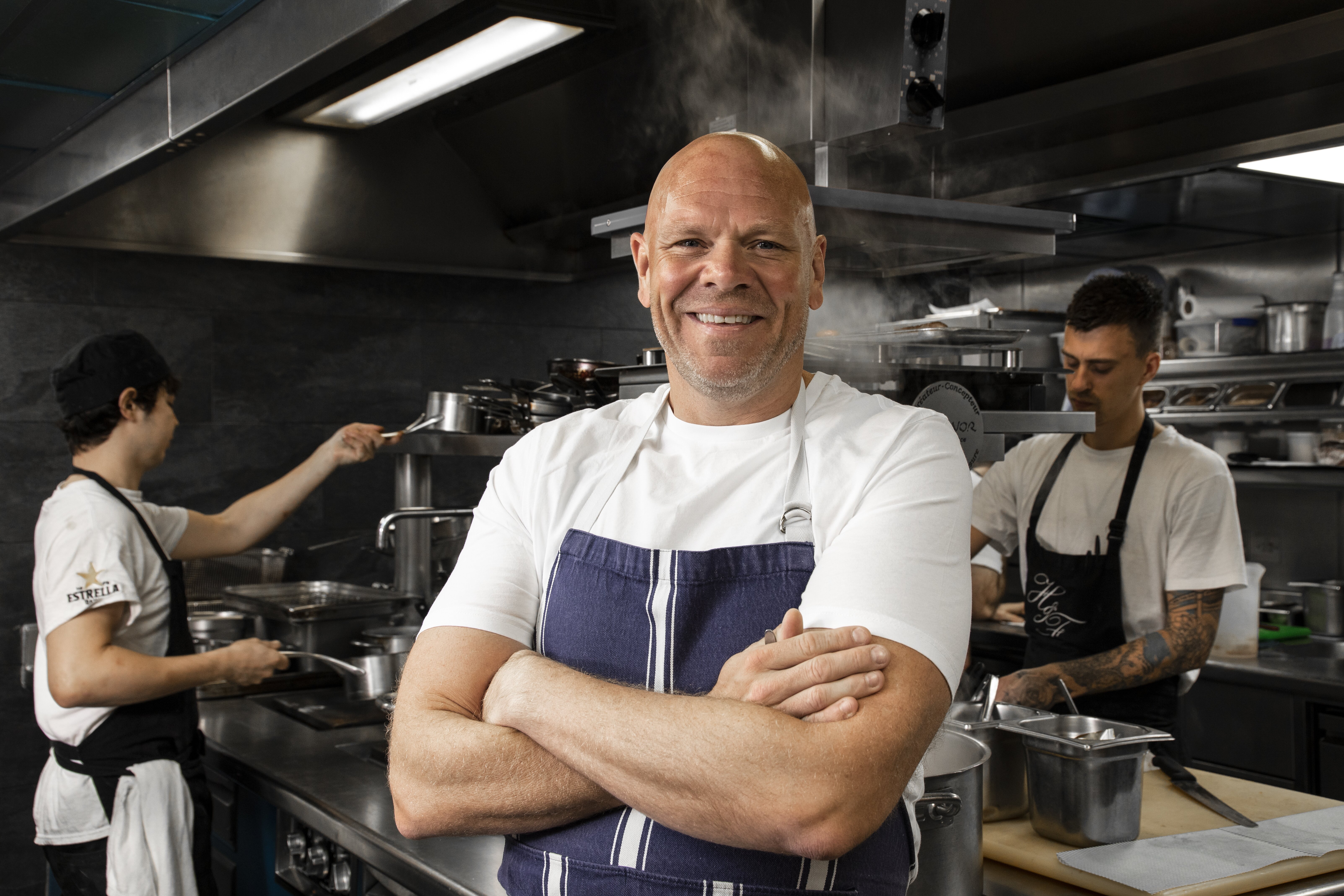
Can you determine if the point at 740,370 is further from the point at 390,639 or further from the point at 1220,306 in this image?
the point at 1220,306

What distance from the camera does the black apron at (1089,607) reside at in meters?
2.62

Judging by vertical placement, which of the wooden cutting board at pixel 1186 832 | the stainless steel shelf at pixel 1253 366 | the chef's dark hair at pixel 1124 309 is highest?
the chef's dark hair at pixel 1124 309

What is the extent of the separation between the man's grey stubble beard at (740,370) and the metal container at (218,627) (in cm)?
233

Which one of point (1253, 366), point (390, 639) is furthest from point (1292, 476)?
point (390, 639)

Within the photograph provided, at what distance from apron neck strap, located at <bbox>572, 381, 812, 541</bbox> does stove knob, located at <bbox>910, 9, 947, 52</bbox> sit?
74 cm

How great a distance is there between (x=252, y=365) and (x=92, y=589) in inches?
85.9

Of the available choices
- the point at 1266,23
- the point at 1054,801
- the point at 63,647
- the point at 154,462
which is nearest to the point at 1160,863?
the point at 1054,801

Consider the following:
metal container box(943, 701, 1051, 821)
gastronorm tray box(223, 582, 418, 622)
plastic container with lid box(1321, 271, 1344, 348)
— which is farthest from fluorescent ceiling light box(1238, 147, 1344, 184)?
gastronorm tray box(223, 582, 418, 622)

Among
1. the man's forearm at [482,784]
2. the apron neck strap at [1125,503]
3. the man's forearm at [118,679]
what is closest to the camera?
the man's forearm at [482,784]

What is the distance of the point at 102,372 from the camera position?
2529 millimetres

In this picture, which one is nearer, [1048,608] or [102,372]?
[102,372]

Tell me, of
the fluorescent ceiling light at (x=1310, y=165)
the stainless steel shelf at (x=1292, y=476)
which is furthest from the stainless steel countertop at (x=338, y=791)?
the stainless steel shelf at (x=1292, y=476)

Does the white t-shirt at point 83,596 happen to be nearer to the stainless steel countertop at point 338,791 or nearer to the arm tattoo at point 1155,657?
the stainless steel countertop at point 338,791

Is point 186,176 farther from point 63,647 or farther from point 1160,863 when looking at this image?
point 1160,863
